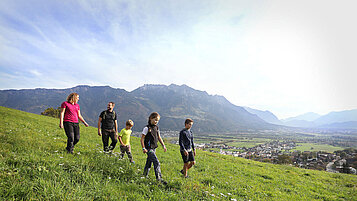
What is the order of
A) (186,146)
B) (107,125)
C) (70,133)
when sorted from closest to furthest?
(70,133)
(186,146)
(107,125)

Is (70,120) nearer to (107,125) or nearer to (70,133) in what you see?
(70,133)

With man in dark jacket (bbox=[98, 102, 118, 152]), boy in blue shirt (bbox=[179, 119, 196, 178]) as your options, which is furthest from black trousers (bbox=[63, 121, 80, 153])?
boy in blue shirt (bbox=[179, 119, 196, 178])

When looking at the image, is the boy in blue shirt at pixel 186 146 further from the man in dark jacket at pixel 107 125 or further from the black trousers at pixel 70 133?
the black trousers at pixel 70 133

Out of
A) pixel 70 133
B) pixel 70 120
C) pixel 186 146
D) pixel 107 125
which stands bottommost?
pixel 186 146

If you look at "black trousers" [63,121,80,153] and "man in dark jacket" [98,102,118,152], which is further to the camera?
"man in dark jacket" [98,102,118,152]

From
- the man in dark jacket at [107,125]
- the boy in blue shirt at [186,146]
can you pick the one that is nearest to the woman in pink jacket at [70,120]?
the man in dark jacket at [107,125]

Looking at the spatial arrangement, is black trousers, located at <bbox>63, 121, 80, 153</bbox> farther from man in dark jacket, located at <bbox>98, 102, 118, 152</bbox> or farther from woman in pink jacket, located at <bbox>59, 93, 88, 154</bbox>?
man in dark jacket, located at <bbox>98, 102, 118, 152</bbox>

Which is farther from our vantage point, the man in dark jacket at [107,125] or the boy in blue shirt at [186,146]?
the man in dark jacket at [107,125]

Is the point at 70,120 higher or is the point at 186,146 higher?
the point at 70,120

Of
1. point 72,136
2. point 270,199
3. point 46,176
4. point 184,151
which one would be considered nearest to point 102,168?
point 46,176

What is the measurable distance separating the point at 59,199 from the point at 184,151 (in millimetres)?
4939

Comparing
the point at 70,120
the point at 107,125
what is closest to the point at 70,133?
the point at 70,120

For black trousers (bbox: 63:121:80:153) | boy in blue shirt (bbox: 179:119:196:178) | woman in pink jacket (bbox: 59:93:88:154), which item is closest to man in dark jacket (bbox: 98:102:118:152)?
woman in pink jacket (bbox: 59:93:88:154)

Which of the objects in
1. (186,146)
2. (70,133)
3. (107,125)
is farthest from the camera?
(107,125)
